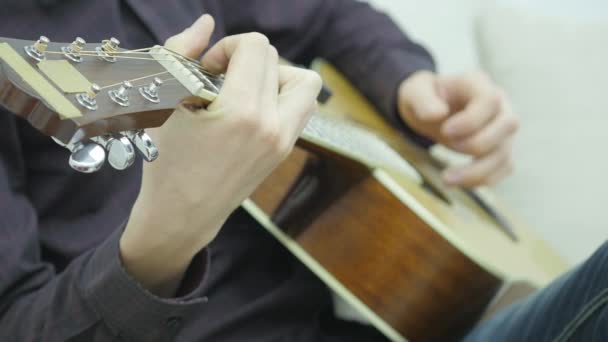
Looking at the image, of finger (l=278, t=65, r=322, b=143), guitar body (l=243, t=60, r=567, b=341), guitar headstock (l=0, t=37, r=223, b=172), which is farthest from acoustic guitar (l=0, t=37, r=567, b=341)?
guitar headstock (l=0, t=37, r=223, b=172)

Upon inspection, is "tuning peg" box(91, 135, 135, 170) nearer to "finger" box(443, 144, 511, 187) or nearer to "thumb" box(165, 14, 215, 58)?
"thumb" box(165, 14, 215, 58)

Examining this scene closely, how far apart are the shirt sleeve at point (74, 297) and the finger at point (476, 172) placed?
23.1 inches

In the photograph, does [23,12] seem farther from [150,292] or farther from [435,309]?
[435,309]

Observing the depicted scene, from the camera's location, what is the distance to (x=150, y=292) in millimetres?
595

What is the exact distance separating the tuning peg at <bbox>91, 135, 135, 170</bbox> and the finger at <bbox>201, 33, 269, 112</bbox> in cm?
8

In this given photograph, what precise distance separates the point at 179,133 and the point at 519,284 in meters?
0.67

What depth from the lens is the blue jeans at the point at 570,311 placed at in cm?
61

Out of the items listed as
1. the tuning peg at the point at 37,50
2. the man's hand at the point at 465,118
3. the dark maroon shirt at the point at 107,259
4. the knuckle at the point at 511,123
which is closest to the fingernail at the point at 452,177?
the man's hand at the point at 465,118

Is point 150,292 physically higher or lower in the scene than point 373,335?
higher

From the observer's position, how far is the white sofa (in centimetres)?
137

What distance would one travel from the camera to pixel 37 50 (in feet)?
1.32

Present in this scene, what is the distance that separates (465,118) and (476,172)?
4.0 inches

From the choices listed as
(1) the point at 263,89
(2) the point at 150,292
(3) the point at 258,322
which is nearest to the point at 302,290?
(3) the point at 258,322

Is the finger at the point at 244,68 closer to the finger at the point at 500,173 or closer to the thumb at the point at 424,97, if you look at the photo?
the thumb at the point at 424,97
